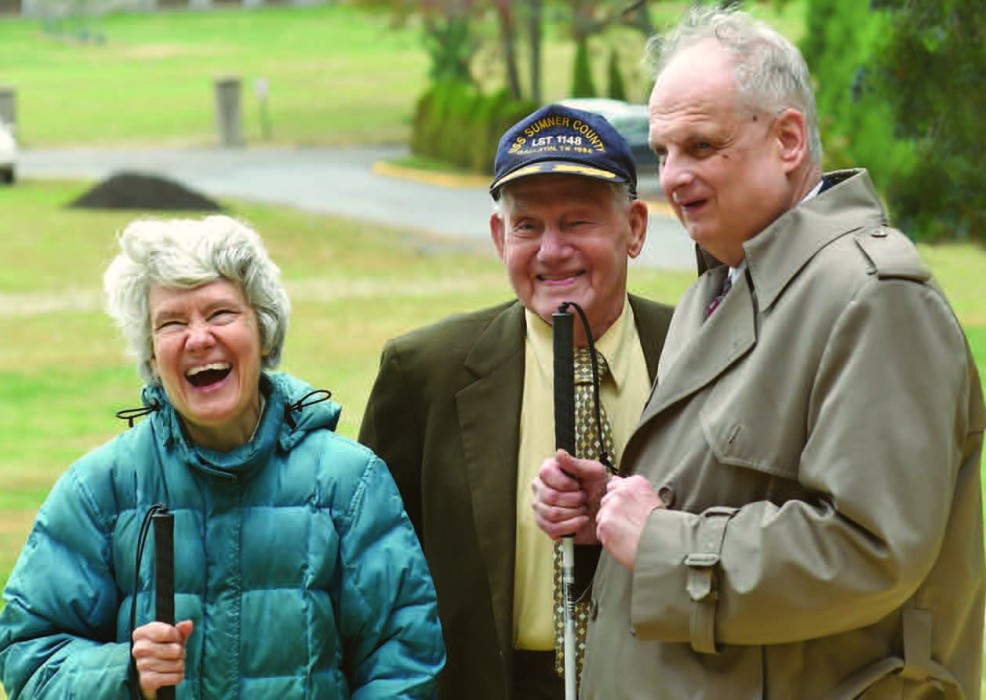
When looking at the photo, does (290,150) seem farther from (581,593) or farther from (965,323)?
(581,593)

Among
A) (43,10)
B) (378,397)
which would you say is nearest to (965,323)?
(378,397)

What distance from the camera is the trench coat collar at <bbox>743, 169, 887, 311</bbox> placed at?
3.01 metres

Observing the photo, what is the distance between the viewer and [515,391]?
12.9ft

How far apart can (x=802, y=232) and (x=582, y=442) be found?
923 mm

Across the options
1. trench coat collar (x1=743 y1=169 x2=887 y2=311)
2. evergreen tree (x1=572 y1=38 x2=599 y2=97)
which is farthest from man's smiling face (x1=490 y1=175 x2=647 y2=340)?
evergreen tree (x1=572 y1=38 x2=599 y2=97)

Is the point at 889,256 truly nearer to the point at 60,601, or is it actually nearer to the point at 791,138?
the point at 791,138

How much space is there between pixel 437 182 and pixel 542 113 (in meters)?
28.5

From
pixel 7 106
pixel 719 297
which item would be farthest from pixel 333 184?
pixel 719 297

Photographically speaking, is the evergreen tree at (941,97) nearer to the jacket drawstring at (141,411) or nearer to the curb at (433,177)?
the jacket drawstring at (141,411)

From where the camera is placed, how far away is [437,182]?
106 ft

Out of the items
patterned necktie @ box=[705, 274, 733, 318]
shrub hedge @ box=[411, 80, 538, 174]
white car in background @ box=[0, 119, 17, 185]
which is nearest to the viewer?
patterned necktie @ box=[705, 274, 733, 318]

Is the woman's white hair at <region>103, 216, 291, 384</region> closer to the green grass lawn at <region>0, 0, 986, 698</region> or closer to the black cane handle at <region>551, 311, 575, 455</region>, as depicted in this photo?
the black cane handle at <region>551, 311, 575, 455</region>

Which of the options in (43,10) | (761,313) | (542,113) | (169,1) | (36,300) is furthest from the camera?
(169,1)

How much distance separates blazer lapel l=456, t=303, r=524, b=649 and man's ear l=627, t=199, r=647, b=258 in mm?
314
